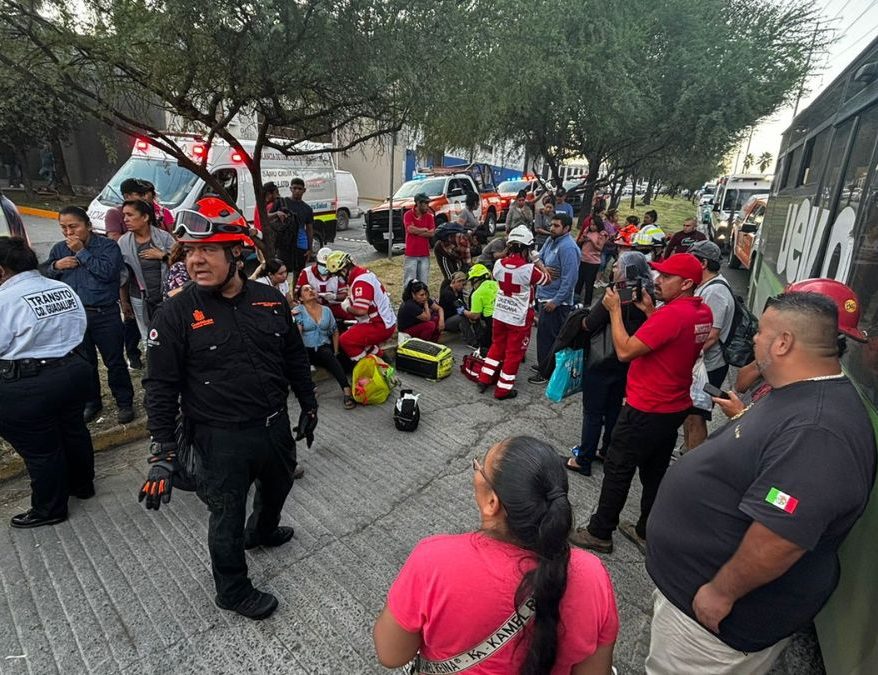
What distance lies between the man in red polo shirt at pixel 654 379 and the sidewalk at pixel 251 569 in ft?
1.76

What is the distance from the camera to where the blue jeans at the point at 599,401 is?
389 centimetres

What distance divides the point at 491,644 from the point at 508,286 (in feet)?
14.3

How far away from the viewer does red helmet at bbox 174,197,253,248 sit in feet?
7.71

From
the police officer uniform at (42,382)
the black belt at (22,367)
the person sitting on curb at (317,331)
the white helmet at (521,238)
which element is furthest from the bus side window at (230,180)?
A: the black belt at (22,367)

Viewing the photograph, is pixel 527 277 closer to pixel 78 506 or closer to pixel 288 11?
pixel 288 11

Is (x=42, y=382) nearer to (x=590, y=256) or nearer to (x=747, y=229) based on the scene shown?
(x=590, y=256)

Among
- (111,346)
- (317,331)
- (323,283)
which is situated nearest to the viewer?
(111,346)

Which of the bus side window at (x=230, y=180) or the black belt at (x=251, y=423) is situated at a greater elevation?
the bus side window at (x=230, y=180)

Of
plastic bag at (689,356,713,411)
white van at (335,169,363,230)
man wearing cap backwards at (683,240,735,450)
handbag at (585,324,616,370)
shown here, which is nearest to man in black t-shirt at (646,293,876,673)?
plastic bag at (689,356,713,411)

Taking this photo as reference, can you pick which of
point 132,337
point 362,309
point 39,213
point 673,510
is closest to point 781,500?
point 673,510

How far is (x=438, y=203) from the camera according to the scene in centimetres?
1417

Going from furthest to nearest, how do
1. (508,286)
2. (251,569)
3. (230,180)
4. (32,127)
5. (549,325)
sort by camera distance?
(32,127)
(230,180)
(549,325)
(508,286)
(251,569)

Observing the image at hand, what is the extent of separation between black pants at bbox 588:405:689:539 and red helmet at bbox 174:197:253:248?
8.02ft

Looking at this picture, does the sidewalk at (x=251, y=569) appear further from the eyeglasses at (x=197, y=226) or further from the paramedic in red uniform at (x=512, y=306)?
the eyeglasses at (x=197, y=226)
